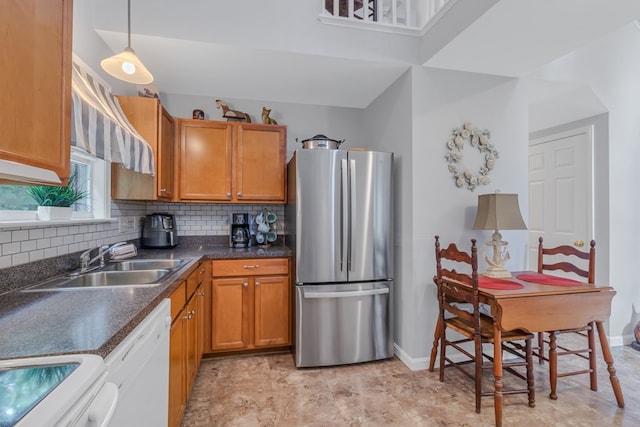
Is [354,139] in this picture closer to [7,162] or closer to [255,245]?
[255,245]

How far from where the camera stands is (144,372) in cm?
121

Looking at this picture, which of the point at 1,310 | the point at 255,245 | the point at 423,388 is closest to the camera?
the point at 1,310

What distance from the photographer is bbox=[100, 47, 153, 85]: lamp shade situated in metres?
1.73

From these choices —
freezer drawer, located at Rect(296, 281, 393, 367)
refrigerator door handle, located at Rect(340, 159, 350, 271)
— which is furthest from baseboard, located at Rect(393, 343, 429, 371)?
refrigerator door handle, located at Rect(340, 159, 350, 271)

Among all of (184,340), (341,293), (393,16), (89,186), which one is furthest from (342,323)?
(393,16)

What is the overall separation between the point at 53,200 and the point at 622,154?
4728 mm

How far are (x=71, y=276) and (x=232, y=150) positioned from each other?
172cm

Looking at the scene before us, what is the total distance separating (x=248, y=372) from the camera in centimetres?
261

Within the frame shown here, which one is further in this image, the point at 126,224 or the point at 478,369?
the point at 126,224

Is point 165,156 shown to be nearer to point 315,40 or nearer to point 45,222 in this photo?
point 45,222

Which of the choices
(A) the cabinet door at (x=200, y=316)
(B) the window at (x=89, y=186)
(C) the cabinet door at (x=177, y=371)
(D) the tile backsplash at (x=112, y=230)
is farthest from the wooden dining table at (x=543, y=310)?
(B) the window at (x=89, y=186)

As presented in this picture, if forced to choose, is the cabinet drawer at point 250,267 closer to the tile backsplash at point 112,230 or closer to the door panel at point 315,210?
the door panel at point 315,210

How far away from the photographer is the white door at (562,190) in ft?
10.9

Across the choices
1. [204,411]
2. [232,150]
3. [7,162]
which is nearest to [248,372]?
[204,411]
